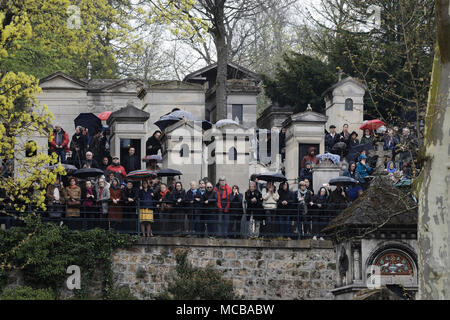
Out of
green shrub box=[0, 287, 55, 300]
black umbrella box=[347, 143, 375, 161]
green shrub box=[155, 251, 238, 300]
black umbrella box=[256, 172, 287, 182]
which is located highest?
black umbrella box=[347, 143, 375, 161]

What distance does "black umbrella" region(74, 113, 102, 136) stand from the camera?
3166 cm

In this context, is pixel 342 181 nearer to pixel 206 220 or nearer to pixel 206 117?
pixel 206 220

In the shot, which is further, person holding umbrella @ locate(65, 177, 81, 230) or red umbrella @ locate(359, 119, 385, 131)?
red umbrella @ locate(359, 119, 385, 131)

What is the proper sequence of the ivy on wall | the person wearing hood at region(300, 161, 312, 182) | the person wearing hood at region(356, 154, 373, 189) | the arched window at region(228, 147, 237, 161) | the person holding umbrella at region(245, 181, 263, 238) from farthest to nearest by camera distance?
the arched window at region(228, 147, 237, 161)
the person wearing hood at region(300, 161, 312, 182)
the person wearing hood at region(356, 154, 373, 189)
the person holding umbrella at region(245, 181, 263, 238)
the ivy on wall

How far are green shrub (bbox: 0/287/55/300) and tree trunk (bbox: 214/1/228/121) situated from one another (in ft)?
40.4

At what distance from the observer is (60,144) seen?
28234 millimetres

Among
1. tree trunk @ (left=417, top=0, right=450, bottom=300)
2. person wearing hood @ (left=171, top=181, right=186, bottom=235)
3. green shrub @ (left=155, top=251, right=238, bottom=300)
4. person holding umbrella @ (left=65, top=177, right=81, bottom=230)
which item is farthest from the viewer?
person wearing hood @ (left=171, top=181, right=186, bottom=235)

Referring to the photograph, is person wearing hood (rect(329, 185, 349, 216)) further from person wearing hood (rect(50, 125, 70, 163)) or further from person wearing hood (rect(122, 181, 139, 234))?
person wearing hood (rect(50, 125, 70, 163))

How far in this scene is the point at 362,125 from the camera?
3147 cm

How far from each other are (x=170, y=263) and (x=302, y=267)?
2990 mm

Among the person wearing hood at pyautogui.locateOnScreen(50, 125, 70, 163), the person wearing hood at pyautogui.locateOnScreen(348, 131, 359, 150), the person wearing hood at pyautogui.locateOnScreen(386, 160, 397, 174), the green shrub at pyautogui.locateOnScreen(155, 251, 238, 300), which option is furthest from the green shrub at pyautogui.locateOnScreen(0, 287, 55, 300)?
the person wearing hood at pyautogui.locateOnScreen(348, 131, 359, 150)

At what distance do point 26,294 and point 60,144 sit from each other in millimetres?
6941

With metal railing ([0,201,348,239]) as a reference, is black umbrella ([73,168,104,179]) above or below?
above
